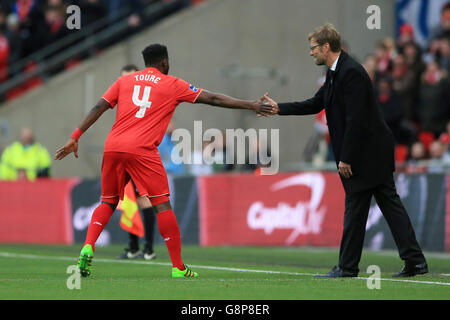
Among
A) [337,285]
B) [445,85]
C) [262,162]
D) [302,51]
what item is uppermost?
[302,51]

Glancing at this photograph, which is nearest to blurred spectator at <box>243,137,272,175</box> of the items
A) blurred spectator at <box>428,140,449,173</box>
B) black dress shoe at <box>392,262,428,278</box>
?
blurred spectator at <box>428,140,449,173</box>

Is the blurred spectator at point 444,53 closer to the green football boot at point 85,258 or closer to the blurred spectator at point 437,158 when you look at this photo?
the blurred spectator at point 437,158

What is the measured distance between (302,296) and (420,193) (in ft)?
28.3

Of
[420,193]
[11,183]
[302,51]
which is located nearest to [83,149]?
[11,183]

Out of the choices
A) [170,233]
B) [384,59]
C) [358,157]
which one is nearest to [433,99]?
[384,59]

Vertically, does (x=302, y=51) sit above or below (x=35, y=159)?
above

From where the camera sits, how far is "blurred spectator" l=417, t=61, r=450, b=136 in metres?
18.0

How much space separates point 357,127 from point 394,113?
30.0 feet

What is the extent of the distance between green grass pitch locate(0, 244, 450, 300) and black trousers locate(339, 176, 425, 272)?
9.0 inches

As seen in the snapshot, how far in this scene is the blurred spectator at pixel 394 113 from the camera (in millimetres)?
17797

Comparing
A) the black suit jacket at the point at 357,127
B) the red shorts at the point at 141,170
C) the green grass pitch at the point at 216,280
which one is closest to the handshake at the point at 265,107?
the black suit jacket at the point at 357,127

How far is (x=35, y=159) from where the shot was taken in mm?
19734

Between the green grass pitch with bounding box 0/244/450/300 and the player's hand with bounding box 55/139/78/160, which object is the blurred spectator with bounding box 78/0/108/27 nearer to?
the green grass pitch with bounding box 0/244/450/300

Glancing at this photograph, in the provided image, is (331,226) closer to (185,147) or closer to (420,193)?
(420,193)
